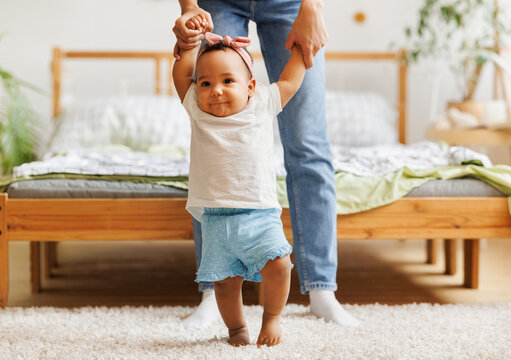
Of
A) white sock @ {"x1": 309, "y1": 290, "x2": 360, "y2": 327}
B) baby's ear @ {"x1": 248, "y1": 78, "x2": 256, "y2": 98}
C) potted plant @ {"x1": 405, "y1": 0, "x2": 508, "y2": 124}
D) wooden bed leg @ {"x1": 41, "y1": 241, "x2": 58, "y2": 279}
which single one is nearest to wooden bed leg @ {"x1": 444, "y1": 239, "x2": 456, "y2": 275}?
white sock @ {"x1": 309, "y1": 290, "x2": 360, "y2": 327}

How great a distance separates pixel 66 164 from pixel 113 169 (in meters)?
0.22

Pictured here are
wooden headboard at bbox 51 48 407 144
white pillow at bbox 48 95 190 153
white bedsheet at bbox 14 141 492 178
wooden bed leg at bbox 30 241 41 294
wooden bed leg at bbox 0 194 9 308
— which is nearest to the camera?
wooden bed leg at bbox 0 194 9 308

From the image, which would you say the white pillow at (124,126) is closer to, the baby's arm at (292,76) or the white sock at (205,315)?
the white sock at (205,315)

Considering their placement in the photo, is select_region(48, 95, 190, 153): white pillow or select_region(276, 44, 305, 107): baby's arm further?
select_region(48, 95, 190, 153): white pillow

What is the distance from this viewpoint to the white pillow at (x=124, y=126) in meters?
2.74

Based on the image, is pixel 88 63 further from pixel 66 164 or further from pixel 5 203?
pixel 5 203

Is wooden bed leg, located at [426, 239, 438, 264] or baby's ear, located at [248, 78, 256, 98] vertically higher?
baby's ear, located at [248, 78, 256, 98]

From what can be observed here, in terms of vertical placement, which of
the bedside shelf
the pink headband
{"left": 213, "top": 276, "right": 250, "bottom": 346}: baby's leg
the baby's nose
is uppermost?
the pink headband

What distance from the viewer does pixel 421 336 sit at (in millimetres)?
1347

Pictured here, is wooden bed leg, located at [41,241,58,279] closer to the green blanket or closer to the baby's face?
the green blanket

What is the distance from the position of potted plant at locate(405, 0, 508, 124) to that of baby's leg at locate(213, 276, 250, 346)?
194 centimetres

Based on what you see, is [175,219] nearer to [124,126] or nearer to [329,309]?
[329,309]

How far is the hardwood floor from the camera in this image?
1791 millimetres

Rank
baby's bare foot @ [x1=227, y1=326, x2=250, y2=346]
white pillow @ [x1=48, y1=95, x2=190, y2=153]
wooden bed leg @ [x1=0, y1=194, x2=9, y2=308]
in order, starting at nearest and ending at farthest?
baby's bare foot @ [x1=227, y1=326, x2=250, y2=346], wooden bed leg @ [x1=0, y1=194, x2=9, y2=308], white pillow @ [x1=48, y1=95, x2=190, y2=153]
